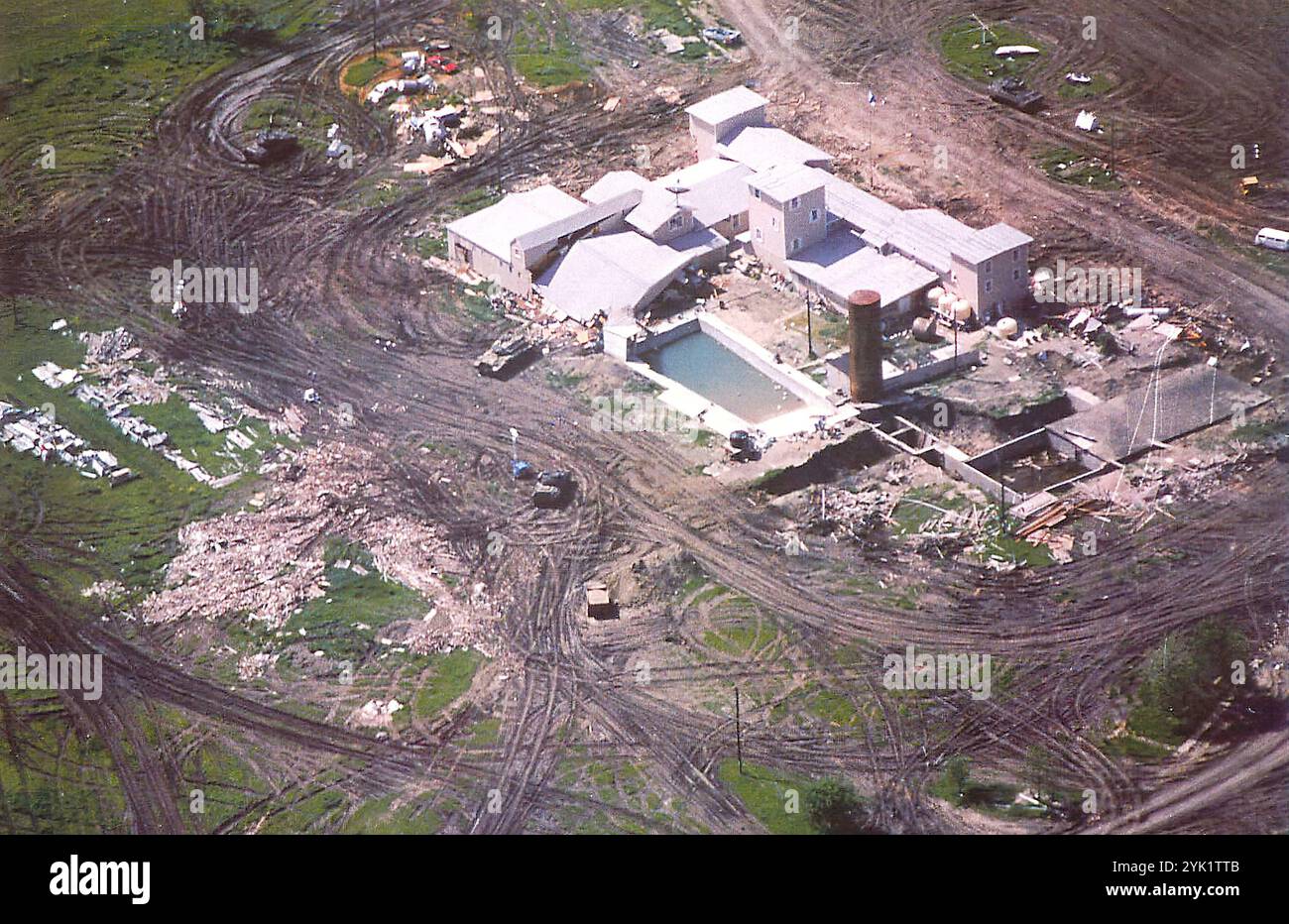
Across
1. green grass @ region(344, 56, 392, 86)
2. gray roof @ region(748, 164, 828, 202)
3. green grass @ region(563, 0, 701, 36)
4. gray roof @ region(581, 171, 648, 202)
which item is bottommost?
gray roof @ region(581, 171, 648, 202)

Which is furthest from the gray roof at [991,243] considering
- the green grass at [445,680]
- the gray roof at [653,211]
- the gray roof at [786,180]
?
the green grass at [445,680]

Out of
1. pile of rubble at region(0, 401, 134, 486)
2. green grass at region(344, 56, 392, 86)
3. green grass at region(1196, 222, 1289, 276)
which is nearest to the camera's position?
pile of rubble at region(0, 401, 134, 486)

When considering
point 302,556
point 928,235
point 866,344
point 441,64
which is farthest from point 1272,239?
point 302,556

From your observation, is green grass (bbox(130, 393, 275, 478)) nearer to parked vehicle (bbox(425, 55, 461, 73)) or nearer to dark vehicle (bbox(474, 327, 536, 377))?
dark vehicle (bbox(474, 327, 536, 377))

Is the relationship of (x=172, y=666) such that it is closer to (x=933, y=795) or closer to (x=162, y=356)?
(x=162, y=356)

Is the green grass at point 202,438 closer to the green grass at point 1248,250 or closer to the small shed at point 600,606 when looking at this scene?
the small shed at point 600,606

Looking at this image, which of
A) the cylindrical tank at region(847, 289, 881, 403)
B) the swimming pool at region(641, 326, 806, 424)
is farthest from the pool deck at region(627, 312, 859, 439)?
the cylindrical tank at region(847, 289, 881, 403)

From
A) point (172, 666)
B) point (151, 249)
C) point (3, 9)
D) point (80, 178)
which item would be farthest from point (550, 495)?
point (3, 9)

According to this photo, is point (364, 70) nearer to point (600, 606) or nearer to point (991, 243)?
point (991, 243)
